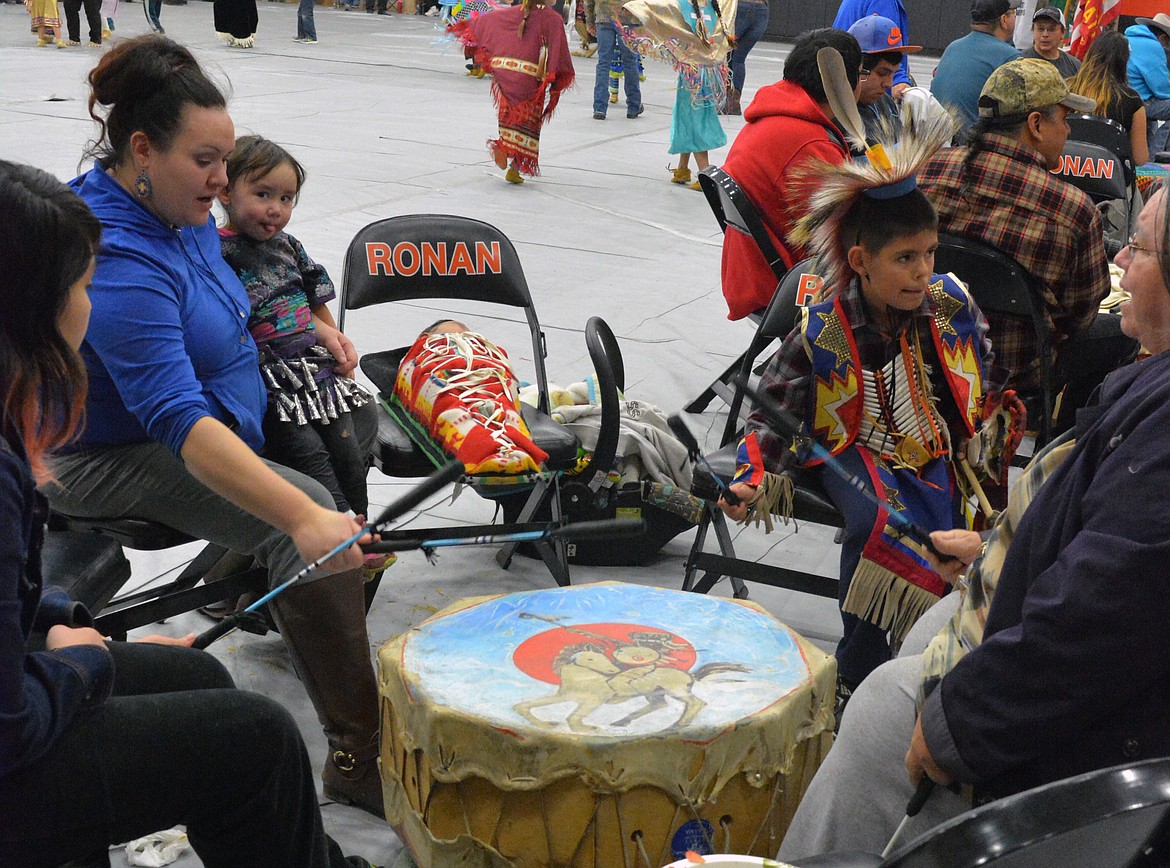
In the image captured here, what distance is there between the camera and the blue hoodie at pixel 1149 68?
266 inches

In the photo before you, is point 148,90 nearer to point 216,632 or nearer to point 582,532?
point 216,632

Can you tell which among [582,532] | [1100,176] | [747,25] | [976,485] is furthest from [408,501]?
[747,25]

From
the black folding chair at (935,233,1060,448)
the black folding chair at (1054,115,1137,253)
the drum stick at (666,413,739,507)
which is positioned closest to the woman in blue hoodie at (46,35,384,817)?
the drum stick at (666,413,739,507)

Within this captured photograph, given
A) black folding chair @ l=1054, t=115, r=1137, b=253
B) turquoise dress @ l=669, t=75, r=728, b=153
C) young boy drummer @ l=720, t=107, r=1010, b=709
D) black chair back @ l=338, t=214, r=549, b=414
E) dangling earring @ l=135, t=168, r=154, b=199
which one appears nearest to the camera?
dangling earring @ l=135, t=168, r=154, b=199

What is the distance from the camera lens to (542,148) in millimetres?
9250

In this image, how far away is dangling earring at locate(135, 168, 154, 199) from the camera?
2.13m

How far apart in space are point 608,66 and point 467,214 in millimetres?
4898

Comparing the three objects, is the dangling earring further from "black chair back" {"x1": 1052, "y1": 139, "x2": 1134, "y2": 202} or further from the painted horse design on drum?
"black chair back" {"x1": 1052, "y1": 139, "x2": 1134, "y2": 202}

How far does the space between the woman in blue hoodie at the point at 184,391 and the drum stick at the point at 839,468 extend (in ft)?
2.78

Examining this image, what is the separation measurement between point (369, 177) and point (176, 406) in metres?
5.77

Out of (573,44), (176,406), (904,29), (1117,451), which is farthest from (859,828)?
(573,44)

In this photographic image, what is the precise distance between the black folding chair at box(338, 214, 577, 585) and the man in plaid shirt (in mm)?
1256

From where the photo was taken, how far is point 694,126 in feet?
26.1

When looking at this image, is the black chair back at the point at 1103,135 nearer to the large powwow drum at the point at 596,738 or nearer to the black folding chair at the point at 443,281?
the black folding chair at the point at 443,281
